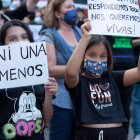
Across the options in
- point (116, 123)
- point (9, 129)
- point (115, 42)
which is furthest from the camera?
point (115, 42)

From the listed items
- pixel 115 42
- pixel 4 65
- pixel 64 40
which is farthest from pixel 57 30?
pixel 4 65

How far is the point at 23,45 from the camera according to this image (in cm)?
315

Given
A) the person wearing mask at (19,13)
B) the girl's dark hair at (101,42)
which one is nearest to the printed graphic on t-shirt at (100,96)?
the girl's dark hair at (101,42)

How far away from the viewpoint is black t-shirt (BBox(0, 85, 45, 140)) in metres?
3.14

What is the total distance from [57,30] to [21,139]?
1176 millimetres

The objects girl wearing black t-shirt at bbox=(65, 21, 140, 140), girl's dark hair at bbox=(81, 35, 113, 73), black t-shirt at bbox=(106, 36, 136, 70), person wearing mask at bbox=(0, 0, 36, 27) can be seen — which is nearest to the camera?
girl wearing black t-shirt at bbox=(65, 21, 140, 140)

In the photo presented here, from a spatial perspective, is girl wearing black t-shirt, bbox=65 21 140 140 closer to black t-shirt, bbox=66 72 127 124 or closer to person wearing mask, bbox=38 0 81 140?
black t-shirt, bbox=66 72 127 124

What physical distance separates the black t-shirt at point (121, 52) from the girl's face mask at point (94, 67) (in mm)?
1082

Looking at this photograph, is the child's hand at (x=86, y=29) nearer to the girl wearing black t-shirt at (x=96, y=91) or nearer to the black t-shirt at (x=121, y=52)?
the girl wearing black t-shirt at (x=96, y=91)

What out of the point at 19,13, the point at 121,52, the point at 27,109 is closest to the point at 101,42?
the point at 27,109

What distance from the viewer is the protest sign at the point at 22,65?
10.3 feet

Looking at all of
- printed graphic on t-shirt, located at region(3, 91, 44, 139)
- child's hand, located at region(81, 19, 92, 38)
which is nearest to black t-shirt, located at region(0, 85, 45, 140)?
printed graphic on t-shirt, located at region(3, 91, 44, 139)

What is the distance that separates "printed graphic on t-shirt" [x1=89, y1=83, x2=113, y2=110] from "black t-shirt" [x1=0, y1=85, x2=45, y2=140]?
0.38 m

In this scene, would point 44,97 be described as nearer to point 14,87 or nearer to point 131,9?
point 14,87
